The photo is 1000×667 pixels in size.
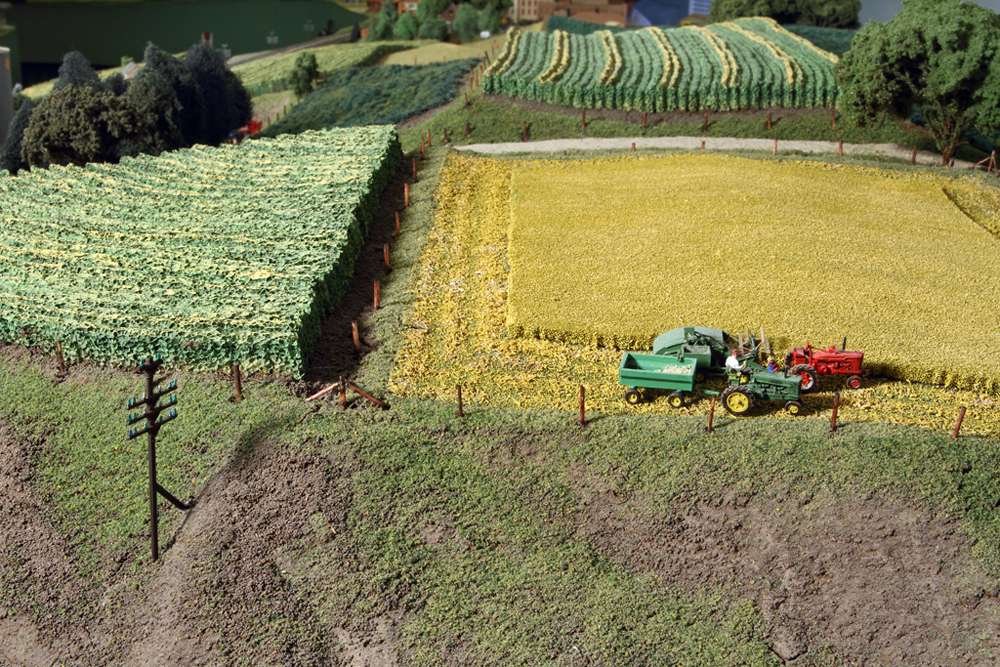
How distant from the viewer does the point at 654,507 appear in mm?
26562

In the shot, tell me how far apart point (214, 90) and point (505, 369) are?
5053 cm

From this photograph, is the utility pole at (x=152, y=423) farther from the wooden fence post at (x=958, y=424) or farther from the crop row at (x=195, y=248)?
the wooden fence post at (x=958, y=424)

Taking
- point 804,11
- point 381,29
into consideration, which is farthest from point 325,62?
point 804,11

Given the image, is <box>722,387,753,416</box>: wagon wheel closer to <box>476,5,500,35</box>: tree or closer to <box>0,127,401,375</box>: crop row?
<box>0,127,401,375</box>: crop row

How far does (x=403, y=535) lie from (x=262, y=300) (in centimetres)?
1104

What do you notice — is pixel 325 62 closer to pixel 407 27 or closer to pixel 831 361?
pixel 407 27

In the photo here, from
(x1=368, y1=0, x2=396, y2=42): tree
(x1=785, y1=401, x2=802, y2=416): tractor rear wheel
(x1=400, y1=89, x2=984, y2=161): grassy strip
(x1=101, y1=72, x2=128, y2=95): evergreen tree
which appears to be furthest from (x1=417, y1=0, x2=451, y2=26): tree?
(x1=785, y1=401, x2=802, y2=416): tractor rear wheel

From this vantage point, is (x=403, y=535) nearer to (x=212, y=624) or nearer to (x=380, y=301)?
(x=212, y=624)

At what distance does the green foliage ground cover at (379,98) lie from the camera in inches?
2649

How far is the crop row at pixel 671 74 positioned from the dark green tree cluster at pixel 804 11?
1973cm

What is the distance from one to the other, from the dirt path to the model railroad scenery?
7816 mm

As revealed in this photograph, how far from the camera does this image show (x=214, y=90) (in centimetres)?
7325

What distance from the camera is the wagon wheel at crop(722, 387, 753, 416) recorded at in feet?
94.0

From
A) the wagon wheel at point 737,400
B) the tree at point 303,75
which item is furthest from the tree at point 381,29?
the wagon wheel at point 737,400
